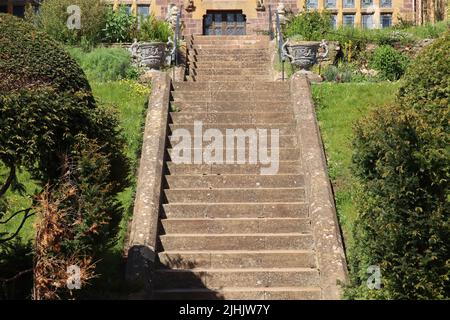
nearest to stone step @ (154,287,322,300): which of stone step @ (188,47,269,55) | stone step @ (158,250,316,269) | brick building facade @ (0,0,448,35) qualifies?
stone step @ (158,250,316,269)

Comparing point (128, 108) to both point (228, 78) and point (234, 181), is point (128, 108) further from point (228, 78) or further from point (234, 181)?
point (228, 78)

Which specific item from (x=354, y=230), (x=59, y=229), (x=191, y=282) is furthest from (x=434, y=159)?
(x=59, y=229)

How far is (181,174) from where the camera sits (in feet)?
43.0

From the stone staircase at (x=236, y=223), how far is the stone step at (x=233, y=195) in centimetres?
2

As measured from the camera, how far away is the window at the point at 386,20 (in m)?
25.7

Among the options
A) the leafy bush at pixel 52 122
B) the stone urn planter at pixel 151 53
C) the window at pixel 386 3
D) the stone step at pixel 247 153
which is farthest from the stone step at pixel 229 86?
the window at pixel 386 3

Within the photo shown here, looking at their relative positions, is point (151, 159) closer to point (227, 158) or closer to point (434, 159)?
point (227, 158)

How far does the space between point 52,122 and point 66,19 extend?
13.4m

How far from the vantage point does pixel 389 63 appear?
785 inches

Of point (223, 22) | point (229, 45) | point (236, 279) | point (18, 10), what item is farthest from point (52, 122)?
point (18, 10)

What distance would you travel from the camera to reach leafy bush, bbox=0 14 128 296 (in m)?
8.55

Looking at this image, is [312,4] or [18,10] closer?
[312,4]

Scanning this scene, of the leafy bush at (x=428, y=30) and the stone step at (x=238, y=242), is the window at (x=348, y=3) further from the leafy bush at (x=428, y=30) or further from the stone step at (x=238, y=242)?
the stone step at (x=238, y=242)
